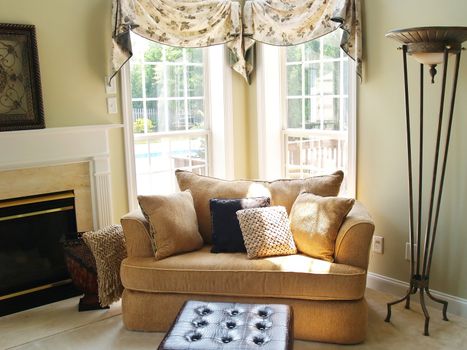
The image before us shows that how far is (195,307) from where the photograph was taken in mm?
2545

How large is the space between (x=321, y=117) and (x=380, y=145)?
672 millimetres

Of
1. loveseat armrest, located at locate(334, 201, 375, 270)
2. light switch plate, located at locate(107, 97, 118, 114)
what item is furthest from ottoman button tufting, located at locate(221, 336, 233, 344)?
light switch plate, located at locate(107, 97, 118, 114)

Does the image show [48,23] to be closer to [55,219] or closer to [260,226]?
[55,219]

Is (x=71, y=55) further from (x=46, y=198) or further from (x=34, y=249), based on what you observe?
(x=34, y=249)

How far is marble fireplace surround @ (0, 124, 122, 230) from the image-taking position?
335 centimetres

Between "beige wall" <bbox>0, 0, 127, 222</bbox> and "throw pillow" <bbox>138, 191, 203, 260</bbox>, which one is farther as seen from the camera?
"beige wall" <bbox>0, 0, 127, 222</bbox>

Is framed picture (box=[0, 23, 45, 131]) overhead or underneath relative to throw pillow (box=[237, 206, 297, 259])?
overhead

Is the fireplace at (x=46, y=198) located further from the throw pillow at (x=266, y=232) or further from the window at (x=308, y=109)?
the window at (x=308, y=109)

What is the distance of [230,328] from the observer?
234cm

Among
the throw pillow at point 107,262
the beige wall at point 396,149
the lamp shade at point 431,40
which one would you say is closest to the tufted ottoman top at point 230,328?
the throw pillow at point 107,262

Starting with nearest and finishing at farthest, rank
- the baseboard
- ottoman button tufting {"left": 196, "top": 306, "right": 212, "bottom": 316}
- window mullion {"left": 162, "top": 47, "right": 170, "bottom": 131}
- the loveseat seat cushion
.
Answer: ottoman button tufting {"left": 196, "top": 306, "right": 212, "bottom": 316} < the loveseat seat cushion < the baseboard < window mullion {"left": 162, "top": 47, "right": 170, "bottom": 131}

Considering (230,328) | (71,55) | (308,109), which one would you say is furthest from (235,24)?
(230,328)

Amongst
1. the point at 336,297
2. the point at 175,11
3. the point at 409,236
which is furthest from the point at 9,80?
the point at 409,236

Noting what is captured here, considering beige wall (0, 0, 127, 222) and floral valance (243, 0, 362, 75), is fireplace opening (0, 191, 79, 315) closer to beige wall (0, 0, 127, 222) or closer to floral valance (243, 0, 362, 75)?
beige wall (0, 0, 127, 222)
